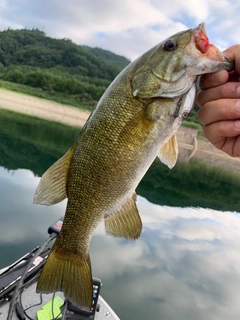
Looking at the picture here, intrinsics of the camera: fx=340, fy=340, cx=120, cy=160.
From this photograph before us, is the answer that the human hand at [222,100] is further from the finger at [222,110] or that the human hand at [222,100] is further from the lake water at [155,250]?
the lake water at [155,250]

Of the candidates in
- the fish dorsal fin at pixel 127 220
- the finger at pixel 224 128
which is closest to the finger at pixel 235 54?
the finger at pixel 224 128

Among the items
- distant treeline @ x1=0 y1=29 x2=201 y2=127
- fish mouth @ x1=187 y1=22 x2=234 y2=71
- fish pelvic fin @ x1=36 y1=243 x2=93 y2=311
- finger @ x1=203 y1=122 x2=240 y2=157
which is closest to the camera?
fish mouth @ x1=187 y1=22 x2=234 y2=71

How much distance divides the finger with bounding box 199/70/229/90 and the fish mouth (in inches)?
2.2

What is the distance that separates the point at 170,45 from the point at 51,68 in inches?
2754

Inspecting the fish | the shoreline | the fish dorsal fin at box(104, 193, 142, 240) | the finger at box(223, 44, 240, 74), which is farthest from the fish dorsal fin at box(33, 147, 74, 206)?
the shoreline

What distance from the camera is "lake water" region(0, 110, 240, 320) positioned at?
25.2 feet

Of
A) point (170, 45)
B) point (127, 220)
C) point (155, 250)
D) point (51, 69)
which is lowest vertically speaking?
point (155, 250)

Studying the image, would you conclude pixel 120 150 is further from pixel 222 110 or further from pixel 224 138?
pixel 224 138

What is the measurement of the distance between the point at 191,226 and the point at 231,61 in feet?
42.5

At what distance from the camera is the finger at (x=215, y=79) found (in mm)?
1680

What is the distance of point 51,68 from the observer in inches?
2672

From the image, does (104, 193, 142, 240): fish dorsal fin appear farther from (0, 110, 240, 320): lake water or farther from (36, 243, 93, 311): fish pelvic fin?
(0, 110, 240, 320): lake water

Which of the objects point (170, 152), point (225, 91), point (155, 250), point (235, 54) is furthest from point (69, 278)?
point (155, 250)

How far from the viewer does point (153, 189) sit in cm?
1941
